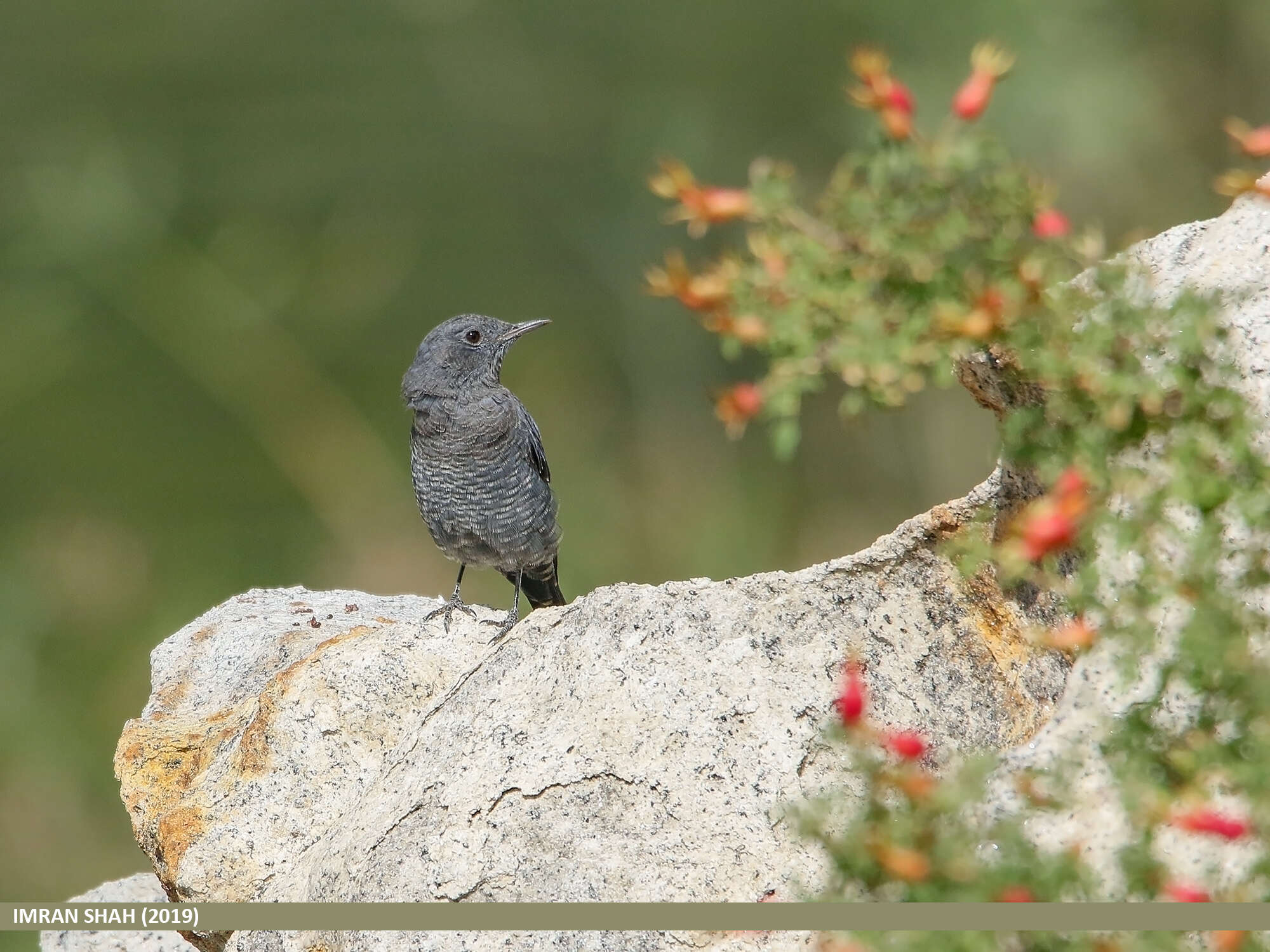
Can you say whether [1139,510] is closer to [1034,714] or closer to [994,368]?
[994,368]

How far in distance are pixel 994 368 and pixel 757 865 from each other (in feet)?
3.10

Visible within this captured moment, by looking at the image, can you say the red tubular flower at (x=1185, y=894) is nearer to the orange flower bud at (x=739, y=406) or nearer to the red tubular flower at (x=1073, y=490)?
the red tubular flower at (x=1073, y=490)

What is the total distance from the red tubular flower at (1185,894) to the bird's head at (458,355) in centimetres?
321

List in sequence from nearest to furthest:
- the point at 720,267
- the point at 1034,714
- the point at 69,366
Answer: the point at 720,267 → the point at 1034,714 → the point at 69,366

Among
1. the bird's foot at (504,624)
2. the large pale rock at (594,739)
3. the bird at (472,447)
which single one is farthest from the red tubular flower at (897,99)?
the bird at (472,447)

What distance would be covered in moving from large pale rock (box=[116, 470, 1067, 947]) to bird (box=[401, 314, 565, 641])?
150 centimetres

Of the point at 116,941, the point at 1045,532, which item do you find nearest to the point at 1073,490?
the point at 1045,532

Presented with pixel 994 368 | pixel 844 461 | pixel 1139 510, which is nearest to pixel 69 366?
pixel 844 461

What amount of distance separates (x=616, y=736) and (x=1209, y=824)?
1195 mm

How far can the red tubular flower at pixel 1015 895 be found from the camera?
1413 mm

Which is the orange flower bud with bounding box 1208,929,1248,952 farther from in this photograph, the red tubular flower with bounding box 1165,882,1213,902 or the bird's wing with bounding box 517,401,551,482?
the bird's wing with bounding box 517,401,551,482

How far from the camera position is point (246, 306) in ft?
22.2

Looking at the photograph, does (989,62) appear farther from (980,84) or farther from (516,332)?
(516,332)

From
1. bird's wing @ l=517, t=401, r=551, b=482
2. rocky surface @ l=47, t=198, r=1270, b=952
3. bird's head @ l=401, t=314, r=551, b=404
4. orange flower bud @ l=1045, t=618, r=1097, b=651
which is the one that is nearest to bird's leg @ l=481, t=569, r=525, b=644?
rocky surface @ l=47, t=198, r=1270, b=952
